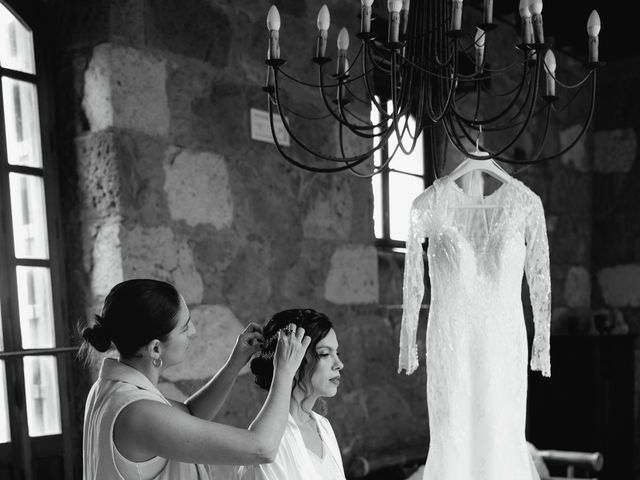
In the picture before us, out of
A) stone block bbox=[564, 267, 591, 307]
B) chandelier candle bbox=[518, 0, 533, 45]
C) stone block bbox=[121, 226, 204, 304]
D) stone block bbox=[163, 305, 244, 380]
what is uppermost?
chandelier candle bbox=[518, 0, 533, 45]

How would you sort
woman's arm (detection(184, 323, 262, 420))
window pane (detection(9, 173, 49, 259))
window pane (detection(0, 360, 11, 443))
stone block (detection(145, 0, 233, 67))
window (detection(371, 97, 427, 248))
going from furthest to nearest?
1. window (detection(371, 97, 427, 248))
2. stone block (detection(145, 0, 233, 67))
3. window pane (detection(9, 173, 49, 259))
4. window pane (detection(0, 360, 11, 443))
5. woman's arm (detection(184, 323, 262, 420))

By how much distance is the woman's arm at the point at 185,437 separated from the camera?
1.49 meters

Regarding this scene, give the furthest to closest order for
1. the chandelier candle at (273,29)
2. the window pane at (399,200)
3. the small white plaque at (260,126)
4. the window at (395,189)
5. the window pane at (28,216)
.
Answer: the window pane at (399,200)
the window at (395,189)
the small white plaque at (260,126)
the window pane at (28,216)
the chandelier candle at (273,29)

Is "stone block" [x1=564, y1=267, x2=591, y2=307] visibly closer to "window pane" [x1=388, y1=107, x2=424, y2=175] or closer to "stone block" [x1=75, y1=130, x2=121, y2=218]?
"window pane" [x1=388, y1=107, x2=424, y2=175]

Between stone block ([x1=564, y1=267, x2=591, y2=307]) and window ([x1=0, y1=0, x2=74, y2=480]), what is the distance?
3574 millimetres

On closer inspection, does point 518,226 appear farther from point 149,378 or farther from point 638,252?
point 638,252

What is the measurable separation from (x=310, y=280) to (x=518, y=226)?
905 mm

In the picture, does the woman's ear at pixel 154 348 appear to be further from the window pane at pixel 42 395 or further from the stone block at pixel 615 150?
the stone block at pixel 615 150

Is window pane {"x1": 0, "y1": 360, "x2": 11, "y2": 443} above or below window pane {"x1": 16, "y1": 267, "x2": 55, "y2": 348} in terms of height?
below

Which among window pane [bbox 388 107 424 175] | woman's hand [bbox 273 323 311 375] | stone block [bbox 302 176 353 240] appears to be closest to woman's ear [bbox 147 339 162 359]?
woman's hand [bbox 273 323 311 375]

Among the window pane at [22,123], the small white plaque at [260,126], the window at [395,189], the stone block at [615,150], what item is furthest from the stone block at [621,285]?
the window pane at [22,123]

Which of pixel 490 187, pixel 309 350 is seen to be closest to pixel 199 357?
pixel 309 350

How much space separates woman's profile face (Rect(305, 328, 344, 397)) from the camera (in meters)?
1.97

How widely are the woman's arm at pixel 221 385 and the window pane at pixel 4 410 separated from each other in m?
0.82
